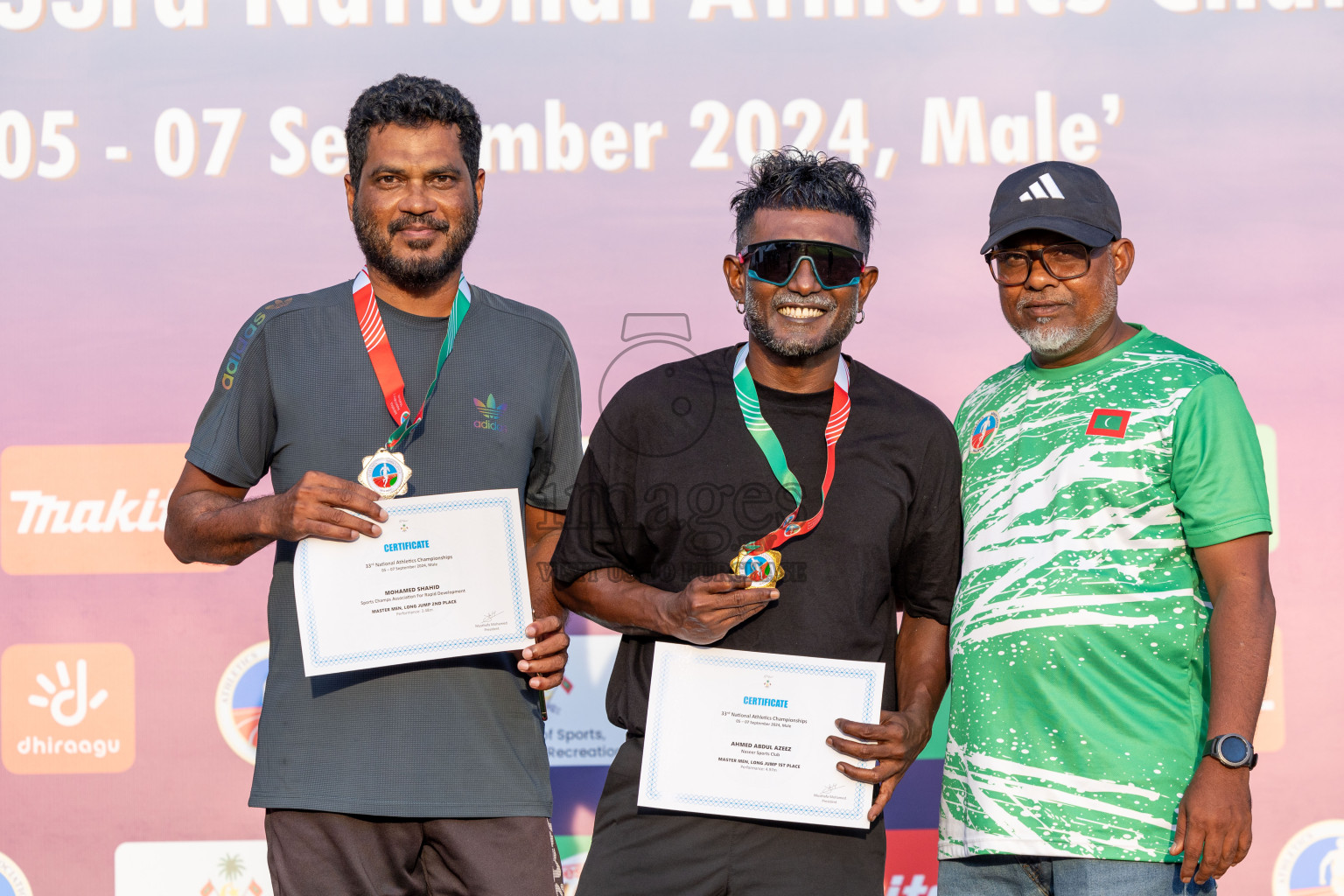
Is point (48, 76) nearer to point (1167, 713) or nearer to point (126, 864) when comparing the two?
point (126, 864)

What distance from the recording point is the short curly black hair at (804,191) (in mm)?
2211

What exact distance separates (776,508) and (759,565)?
0.16 metres

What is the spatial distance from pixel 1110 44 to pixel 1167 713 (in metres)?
2.48

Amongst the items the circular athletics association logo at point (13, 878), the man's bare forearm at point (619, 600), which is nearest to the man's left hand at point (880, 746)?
the man's bare forearm at point (619, 600)

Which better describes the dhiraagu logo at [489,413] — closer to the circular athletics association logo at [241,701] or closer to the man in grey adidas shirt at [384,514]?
the man in grey adidas shirt at [384,514]

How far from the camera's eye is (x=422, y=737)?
2.16 m

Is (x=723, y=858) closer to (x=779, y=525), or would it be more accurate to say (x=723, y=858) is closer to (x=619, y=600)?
(x=619, y=600)

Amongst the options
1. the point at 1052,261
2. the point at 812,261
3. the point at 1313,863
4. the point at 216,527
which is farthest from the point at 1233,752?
the point at 1313,863

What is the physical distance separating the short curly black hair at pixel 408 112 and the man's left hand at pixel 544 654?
94 centimetres

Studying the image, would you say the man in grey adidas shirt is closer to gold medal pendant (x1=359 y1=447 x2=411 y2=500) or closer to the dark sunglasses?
gold medal pendant (x1=359 y1=447 x2=411 y2=500)

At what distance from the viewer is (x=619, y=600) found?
82.3 inches

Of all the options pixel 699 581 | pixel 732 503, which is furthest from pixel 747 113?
pixel 699 581

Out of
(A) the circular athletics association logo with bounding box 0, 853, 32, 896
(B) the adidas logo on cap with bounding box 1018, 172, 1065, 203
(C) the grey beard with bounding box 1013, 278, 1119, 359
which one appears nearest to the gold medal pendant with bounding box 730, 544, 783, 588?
(C) the grey beard with bounding box 1013, 278, 1119, 359

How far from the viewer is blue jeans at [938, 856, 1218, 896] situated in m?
2.08
